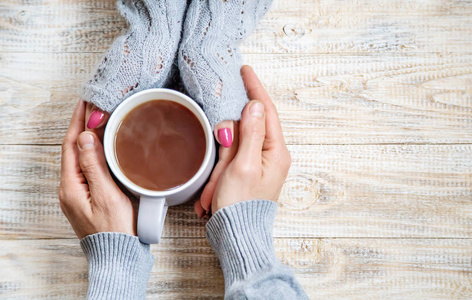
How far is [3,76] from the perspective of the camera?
2.47ft

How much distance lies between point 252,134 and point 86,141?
0.25m

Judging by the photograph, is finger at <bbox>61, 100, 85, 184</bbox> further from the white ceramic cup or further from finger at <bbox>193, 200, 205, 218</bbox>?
finger at <bbox>193, 200, 205, 218</bbox>

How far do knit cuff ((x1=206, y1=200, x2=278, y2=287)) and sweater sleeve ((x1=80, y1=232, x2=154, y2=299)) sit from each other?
0.13 metres

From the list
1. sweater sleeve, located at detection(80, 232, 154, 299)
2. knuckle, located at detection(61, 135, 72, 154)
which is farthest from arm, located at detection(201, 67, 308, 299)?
knuckle, located at detection(61, 135, 72, 154)

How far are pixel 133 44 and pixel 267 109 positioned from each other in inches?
9.5

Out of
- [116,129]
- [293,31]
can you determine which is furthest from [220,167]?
[293,31]

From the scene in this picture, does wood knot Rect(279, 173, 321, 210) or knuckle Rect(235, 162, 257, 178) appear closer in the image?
knuckle Rect(235, 162, 257, 178)

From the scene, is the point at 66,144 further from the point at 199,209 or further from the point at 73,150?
the point at 199,209

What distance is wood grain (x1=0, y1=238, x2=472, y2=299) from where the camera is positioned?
0.72 metres

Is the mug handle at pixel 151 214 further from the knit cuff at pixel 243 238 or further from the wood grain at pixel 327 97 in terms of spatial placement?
the wood grain at pixel 327 97

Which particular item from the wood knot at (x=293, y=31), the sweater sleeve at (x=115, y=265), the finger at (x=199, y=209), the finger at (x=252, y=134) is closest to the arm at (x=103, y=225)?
the sweater sleeve at (x=115, y=265)

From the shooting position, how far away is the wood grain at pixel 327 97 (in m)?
0.74

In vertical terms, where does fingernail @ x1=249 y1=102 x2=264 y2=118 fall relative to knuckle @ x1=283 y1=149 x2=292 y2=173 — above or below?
above

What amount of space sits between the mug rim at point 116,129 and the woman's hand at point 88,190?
0.04 m
